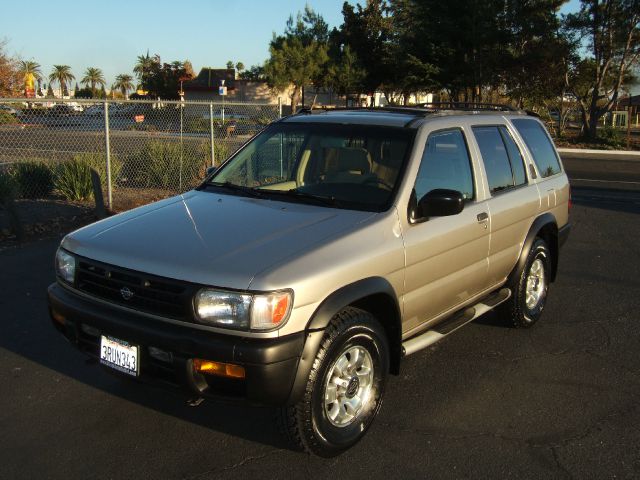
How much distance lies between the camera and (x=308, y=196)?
403cm

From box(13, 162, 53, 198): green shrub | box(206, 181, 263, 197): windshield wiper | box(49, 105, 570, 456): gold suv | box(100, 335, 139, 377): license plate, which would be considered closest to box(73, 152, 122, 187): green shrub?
box(13, 162, 53, 198): green shrub

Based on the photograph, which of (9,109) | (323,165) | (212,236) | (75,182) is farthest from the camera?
(75,182)

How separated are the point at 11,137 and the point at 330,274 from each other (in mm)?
9100

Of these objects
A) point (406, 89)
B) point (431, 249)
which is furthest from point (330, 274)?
point (406, 89)

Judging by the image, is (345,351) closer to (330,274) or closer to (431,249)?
(330,274)

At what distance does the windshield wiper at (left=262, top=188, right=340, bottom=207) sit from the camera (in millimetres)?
3910

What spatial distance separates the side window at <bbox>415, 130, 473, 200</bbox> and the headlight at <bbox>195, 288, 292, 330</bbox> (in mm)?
1442

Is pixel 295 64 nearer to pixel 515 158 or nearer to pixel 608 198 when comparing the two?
pixel 608 198

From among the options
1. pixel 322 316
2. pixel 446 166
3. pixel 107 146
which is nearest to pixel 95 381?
pixel 322 316

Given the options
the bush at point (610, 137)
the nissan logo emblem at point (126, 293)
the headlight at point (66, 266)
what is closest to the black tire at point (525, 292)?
the nissan logo emblem at point (126, 293)

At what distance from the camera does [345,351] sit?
331 centimetres

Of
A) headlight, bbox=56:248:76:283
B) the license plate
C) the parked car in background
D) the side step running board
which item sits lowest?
the side step running board

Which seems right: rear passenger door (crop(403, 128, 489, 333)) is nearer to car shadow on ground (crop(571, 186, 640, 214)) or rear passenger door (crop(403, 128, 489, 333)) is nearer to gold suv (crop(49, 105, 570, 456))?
gold suv (crop(49, 105, 570, 456))

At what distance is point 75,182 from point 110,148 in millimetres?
1024
